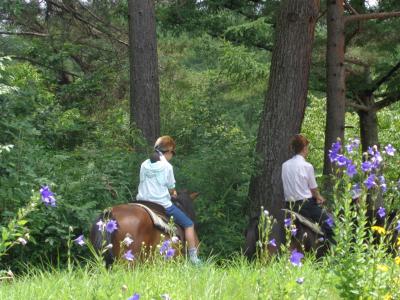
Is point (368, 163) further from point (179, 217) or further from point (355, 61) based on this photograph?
point (355, 61)

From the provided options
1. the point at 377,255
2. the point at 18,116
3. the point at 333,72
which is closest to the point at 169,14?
the point at 333,72

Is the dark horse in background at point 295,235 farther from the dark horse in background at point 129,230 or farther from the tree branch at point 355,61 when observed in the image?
the tree branch at point 355,61

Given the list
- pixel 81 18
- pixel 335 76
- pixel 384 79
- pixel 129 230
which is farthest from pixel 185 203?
pixel 81 18

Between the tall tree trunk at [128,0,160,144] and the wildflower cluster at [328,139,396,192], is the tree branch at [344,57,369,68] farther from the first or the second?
the wildflower cluster at [328,139,396,192]

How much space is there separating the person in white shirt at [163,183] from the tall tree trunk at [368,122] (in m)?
10.1

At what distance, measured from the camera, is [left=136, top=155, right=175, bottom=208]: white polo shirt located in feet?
27.9

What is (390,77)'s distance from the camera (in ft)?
56.4

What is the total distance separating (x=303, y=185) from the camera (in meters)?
8.98

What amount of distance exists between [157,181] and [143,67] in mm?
4638

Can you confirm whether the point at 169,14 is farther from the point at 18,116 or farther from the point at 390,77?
the point at 18,116

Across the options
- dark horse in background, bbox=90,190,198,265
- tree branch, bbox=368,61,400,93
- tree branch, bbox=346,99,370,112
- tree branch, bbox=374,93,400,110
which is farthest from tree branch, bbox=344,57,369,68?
dark horse in background, bbox=90,190,198,265

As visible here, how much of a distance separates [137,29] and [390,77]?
7.09 meters

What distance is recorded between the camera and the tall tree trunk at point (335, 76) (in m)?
13.0

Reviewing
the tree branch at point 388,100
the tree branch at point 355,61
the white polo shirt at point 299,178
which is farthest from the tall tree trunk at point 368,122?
the white polo shirt at point 299,178
